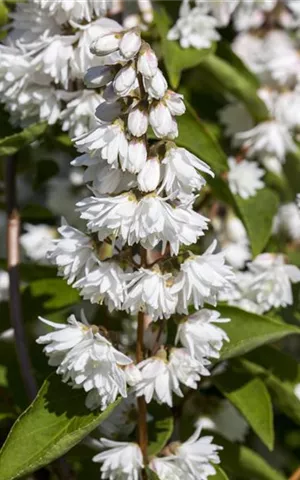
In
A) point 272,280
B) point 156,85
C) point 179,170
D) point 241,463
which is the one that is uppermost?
point 156,85

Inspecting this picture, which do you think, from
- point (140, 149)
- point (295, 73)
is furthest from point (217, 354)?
point (295, 73)

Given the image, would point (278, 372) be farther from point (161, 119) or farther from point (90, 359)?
point (161, 119)

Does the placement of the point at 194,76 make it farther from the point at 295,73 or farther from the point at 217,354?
the point at 217,354

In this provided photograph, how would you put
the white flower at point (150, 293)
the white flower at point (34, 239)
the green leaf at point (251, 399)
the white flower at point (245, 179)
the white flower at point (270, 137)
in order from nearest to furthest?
the white flower at point (150, 293), the green leaf at point (251, 399), the white flower at point (245, 179), the white flower at point (270, 137), the white flower at point (34, 239)

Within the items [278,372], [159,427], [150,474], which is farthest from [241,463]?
[150,474]

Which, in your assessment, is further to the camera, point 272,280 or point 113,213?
point 272,280

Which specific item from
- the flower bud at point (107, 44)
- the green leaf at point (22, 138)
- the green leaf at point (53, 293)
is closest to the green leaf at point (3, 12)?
the green leaf at point (22, 138)

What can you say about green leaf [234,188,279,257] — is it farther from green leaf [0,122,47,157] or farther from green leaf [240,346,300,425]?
green leaf [0,122,47,157]

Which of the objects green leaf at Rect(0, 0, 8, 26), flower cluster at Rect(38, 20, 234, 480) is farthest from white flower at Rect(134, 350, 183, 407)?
green leaf at Rect(0, 0, 8, 26)

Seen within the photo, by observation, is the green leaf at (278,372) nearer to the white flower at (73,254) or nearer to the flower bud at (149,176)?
the white flower at (73,254)
